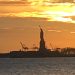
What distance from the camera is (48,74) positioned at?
358ft

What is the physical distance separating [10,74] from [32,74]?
469 centimetres

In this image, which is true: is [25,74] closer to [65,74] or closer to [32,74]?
[32,74]

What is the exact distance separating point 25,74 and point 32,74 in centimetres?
143

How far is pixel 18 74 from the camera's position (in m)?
109

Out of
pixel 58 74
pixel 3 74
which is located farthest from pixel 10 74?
pixel 58 74

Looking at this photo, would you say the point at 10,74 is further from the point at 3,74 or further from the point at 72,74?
the point at 72,74

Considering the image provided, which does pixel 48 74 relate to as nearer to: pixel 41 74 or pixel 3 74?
pixel 41 74

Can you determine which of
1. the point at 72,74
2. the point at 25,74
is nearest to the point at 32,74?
the point at 25,74

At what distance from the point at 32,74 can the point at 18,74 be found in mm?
3610

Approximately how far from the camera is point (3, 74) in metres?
110

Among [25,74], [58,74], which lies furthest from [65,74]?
[25,74]

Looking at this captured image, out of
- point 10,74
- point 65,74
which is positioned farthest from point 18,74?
point 65,74

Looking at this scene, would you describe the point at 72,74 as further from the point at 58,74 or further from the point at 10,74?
the point at 10,74

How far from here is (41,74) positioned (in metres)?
110
